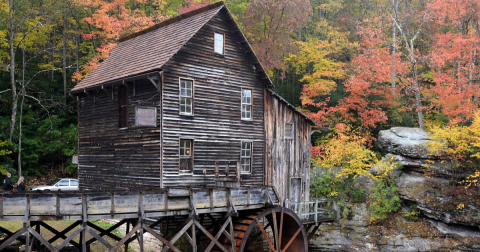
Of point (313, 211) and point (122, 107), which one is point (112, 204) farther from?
point (313, 211)

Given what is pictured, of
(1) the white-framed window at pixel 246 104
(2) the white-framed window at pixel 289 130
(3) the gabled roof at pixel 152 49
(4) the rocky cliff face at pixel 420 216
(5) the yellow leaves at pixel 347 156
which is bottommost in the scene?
(4) the rocky cliff face at pixel 420 216

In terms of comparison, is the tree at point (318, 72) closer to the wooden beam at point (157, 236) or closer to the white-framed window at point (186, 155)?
the white-framed window at point (186, 155)

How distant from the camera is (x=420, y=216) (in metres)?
22.6

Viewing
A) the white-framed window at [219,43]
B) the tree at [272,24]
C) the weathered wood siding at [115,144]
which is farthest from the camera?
the tree at [272,24]

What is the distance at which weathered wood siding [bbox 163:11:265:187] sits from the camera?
661 inches

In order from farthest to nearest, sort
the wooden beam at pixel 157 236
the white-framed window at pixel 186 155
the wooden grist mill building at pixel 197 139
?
the white-framed window at pixel 186 155, the wooden grist mill building at pixel 197 139, the wooden beam at pixel 157 236

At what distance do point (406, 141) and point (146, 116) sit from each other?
15663 millimetres

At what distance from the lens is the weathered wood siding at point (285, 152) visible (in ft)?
67.4

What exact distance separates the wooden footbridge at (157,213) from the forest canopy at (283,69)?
11184mm

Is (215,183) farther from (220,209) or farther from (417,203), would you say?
(417,203)

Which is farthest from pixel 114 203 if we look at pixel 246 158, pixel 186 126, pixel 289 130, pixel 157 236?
pixel 289 130

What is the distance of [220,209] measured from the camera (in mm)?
14758

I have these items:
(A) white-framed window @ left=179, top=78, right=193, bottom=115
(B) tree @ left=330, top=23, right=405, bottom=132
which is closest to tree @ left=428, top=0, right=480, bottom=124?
(B) tree @ left=330, top=23, right=405, bottom=132

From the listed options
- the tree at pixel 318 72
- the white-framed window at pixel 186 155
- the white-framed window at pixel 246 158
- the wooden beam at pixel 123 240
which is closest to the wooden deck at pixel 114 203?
the wooden beam at pixel 123 240
